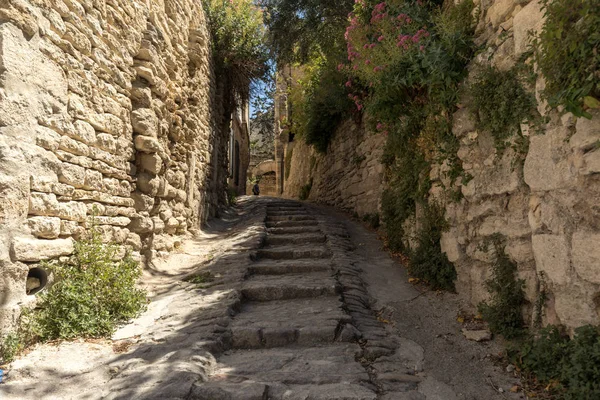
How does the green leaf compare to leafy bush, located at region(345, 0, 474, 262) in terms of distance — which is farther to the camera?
leafy bush, located at region(345, 0, 474, 262)

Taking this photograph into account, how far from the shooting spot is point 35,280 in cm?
279

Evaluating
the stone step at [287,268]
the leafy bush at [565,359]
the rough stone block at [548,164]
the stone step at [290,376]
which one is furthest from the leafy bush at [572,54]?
the stone step at [287,268]

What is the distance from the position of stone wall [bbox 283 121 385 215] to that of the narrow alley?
2221 mm

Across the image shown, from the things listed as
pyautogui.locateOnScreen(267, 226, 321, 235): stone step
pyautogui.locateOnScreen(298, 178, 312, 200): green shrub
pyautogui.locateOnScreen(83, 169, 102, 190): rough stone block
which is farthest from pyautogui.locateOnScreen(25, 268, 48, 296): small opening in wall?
pyautogui.locateOnScreen(298, 178, 312, 200): green shrub

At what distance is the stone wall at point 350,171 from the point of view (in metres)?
6.70

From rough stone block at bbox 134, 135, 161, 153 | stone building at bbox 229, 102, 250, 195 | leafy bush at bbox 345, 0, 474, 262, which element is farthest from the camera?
stone building at bbox 229, 102, 250, 195

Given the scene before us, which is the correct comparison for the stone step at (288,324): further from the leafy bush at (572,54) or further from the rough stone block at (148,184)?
the leafy bush at (572,54)

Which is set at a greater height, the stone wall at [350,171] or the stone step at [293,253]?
the stone wall at [350,171]

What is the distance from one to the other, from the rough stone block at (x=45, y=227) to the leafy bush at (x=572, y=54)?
334 cm

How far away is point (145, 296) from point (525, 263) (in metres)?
3.11

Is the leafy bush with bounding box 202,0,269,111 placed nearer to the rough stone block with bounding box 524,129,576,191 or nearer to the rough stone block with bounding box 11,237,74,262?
the rough stone block with bounding box 11,237,74,262

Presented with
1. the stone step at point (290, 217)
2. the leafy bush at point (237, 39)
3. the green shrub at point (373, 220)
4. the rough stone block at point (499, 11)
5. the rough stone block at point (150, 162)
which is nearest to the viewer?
the rough stone block at point (499, 11)

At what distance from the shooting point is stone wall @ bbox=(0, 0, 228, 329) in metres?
2.56

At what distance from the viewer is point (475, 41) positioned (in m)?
3.42
